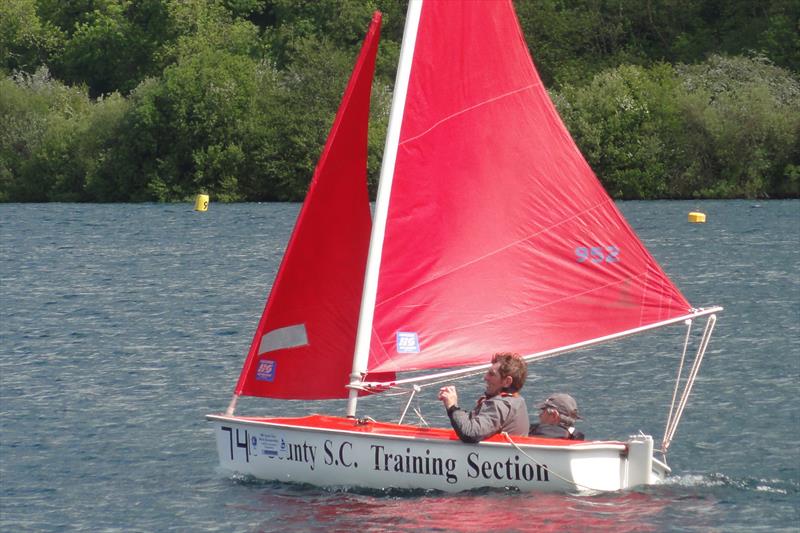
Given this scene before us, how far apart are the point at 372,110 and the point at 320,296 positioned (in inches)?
2756

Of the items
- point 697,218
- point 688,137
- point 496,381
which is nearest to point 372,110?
point 688,137

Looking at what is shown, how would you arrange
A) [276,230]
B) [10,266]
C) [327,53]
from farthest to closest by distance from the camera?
[327,53] < [276,230] < [10,266]

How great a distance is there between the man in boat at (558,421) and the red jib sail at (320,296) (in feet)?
7.37

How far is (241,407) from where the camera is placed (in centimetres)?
2280

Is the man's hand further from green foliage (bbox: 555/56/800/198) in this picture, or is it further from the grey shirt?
green foliage (bbox: 555/56/800/198)

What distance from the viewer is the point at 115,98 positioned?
92188 mm

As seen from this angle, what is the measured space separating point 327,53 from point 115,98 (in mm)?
13396

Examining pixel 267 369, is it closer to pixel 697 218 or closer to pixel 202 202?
pixel 697 218

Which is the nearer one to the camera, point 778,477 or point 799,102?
point 778,477

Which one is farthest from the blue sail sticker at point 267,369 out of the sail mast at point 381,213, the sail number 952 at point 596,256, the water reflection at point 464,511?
the sail number 952 at point 596,256

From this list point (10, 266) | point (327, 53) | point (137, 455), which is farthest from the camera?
point (327, 53)

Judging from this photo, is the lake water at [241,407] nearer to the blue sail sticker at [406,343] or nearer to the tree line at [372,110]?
the blue sail sticker at [406,343]

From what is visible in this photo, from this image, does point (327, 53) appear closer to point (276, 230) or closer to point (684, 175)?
point (684, 175)

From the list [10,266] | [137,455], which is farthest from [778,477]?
[10,266]
